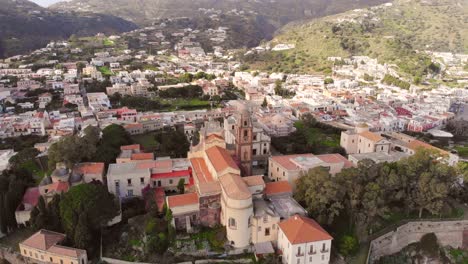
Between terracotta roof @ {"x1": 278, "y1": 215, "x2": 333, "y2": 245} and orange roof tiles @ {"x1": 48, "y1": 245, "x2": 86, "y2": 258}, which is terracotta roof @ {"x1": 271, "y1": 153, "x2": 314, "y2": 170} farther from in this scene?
orange roof tiles @ {"x1": 48, "y1": 245, "x2": 86, "y2": 258}

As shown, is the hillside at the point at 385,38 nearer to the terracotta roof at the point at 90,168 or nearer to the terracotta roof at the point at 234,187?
the terracotta roof at the point at 90,168

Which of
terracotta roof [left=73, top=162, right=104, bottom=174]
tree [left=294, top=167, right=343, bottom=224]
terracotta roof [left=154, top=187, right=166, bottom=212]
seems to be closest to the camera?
tree [left=294, top=167, right=343, bottom=224]

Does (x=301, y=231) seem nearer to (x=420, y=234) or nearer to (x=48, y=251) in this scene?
(x=420, y=234)

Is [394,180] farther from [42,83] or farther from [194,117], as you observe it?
[42,83]

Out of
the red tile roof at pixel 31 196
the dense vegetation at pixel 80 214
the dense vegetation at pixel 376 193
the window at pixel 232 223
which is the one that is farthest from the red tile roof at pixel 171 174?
the dense vegetation at pixel 376 193

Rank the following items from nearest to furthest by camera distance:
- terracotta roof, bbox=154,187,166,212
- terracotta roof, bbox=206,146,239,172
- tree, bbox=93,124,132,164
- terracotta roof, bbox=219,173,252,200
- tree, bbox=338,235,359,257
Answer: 1. terracotta roof, bbox=219,173,252,200
2. tree, bbox=338,235,359,257
3. terracotta roof, bbox=206,146,239,172
4. terracotta roof, bbox=154,187,166,212
5. tree, bbox=93,124,132,164

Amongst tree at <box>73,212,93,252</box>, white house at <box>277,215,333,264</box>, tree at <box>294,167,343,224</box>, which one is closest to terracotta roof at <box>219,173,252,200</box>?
white house at <box>277,215,333,264</box>

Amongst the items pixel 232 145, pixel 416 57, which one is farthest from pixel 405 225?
pixel 416 57

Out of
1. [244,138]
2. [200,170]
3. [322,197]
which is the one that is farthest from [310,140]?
[322,197]
